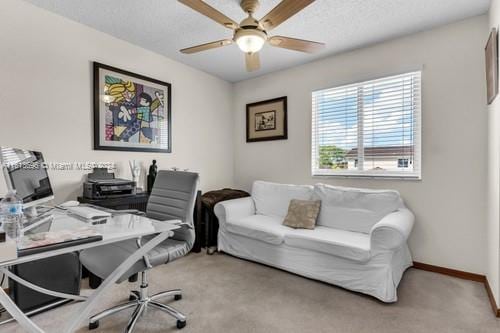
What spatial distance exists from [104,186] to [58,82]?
110 cm

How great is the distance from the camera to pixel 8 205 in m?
1.20

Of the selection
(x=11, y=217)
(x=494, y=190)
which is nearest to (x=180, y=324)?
(x=11, y=217)

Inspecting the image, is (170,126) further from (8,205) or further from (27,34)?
(8,205)

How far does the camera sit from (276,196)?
354 cm

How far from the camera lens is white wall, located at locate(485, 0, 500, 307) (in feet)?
6.63

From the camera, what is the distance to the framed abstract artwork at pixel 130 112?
2887 mm

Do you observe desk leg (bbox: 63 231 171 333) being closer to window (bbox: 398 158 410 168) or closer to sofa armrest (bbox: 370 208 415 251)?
sofa armrest (bbox: 370 208 415 251)

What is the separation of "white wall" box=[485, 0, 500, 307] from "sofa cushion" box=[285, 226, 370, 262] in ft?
3.00

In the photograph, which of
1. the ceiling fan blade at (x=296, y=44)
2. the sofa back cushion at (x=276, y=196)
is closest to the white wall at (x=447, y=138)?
the sofa back cushion at (x=276, y=196)

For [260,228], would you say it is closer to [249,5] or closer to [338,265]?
[338,265]

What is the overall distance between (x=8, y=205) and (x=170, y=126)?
8.12 ft

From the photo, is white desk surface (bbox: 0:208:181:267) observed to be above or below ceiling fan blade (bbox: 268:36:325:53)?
below

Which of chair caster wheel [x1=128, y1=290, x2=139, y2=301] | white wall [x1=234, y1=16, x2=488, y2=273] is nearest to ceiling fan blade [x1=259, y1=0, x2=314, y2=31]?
white wall [x1=234, y1=16, x2=488, y2=273]

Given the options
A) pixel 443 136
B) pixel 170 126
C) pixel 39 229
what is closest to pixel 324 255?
pixel 443 136
